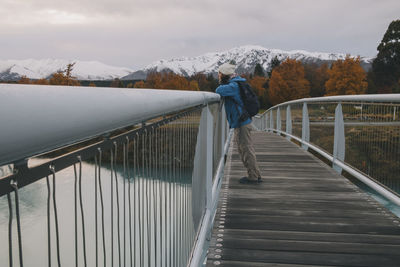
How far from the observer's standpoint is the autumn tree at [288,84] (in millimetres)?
59750

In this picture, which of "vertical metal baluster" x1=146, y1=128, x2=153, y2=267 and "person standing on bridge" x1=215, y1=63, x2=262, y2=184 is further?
"person standing on bridge" x1=215, y1=63, x2=262, y2=184

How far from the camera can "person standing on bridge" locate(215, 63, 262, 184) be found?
4652 millimetres

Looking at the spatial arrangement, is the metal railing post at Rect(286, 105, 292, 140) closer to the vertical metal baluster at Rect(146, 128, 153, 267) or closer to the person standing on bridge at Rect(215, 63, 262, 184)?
the person standing on bridge at Rect(215, 63, 262, 184)

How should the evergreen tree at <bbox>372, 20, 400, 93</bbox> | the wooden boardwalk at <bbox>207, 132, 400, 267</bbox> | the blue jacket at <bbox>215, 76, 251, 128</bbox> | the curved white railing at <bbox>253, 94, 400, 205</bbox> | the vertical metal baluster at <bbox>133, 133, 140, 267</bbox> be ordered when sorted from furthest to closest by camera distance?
the evergreen tree at <bbox>372, 20, 400, 93</bbox> → the blue jacket at <bbox>215, 76, 251, 128</bbox> → the curved white railing at <bbox>253, 94, 400, 205</bbox> → the wooden boardwalk at <bbox>207, 132, 400, 267</bbox> → the vertical metal baluster at <bbox>133, 133, 140, 267</bbox>

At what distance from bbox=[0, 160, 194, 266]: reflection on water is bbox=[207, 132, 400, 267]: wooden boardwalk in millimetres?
1170

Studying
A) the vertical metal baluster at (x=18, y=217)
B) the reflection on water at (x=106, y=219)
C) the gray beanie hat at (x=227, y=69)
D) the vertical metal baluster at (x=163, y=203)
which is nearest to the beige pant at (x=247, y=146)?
the gray beanie hat at (x=227, y=69)

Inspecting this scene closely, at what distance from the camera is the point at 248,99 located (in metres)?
4.71

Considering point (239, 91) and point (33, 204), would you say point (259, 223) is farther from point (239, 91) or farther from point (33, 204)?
point (33, 204)

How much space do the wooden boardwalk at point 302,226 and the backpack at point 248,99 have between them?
1.05 metres

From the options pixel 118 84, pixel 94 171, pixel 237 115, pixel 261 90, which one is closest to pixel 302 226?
pixel 237 115

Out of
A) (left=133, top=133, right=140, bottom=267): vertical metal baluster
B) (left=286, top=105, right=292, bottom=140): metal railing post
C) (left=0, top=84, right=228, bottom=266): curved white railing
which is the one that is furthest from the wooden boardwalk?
(left=286, top=105, right=292, bottom=140): metal railing post

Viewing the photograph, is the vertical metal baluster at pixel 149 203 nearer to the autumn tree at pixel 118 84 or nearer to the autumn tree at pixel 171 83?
the autumn tree at pixel 171 83

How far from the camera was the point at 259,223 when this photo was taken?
3566mm

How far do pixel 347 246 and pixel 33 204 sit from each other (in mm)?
2863
